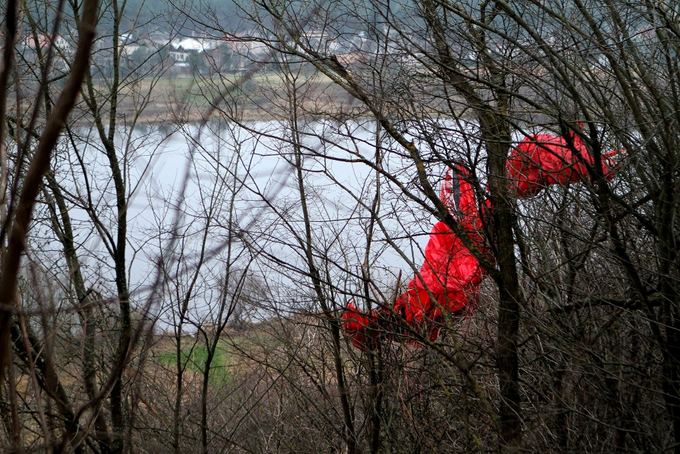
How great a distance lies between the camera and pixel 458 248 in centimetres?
1002

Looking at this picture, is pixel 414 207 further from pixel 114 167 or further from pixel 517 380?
pixel 114 167

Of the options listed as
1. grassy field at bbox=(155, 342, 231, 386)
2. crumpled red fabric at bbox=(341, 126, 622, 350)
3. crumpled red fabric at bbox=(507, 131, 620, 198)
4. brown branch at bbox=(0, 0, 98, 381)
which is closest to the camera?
brown branch at bbox=(0, 0, 98, 381)

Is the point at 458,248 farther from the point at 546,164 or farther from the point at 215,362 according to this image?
the point at 215,362

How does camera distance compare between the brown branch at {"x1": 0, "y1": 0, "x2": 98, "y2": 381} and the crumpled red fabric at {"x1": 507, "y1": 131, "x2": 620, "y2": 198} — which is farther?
the crumpled red fabric at {"x1": 507, "y1": 131, "x2": 620, "y2": 198}

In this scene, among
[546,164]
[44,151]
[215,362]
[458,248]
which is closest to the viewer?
[44,151]

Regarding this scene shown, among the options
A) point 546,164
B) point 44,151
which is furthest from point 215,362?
point 44,151

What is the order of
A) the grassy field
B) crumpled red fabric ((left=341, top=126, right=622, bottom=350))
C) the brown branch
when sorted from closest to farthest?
the brown branch → crumpled red fabric ((left=341, top=126, right=622, bottom=350)) → the grassy field

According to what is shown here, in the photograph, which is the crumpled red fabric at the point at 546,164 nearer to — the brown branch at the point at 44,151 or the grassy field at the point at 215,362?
the grassy field at the point at 215,362

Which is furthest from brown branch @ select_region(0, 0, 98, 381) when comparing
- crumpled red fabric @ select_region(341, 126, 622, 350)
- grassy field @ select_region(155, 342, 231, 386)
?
grassy field @ select_region(155, 342, 231, 386)

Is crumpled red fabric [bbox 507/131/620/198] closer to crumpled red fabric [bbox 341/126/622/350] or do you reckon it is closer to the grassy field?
crumpled red fabric [bbox 341/126/622/350]

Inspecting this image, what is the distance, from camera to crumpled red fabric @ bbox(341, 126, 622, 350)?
712 cm

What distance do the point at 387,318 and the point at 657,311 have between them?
3.60 m

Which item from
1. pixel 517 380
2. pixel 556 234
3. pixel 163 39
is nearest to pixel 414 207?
pixel 556 234

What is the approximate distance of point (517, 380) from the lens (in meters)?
8.31
